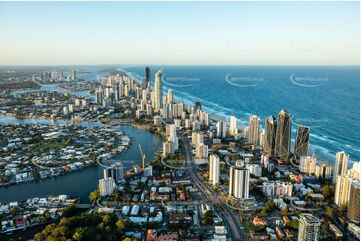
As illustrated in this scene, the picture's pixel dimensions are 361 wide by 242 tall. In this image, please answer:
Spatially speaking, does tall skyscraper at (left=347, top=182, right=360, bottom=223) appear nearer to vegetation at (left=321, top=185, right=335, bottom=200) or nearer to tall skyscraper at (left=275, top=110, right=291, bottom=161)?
vegetation at (left=321, top=185, right=335, bottom=200)

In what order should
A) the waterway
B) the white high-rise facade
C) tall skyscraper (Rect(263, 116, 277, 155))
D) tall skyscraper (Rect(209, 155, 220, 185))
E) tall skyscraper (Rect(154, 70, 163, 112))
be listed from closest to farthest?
1. the waterway
2. tall skyscraper (Rect(209, 155, 220, 185))
3. the white high-rise facade
4. tall skyscraper (Rect(263, 116, 277, 155))
5. tall skyscraper (Rect(154, 70, 163, 112))

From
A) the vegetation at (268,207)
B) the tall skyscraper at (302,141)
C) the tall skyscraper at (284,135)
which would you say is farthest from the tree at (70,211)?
the tall skyscraper at (302,141)

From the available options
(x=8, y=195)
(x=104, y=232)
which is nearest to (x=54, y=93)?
(x=8, y=195)

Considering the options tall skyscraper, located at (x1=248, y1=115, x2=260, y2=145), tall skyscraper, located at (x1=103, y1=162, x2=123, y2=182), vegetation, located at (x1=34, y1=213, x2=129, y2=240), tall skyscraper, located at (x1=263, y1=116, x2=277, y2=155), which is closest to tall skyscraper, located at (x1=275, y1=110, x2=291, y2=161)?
tall skyscraper, located at (x1=263, y1=116, x2=277, y2=155)

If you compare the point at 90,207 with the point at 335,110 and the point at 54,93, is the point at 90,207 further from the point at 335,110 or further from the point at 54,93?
the point at 54,93

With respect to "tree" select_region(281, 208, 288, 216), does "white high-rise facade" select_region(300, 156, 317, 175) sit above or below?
above

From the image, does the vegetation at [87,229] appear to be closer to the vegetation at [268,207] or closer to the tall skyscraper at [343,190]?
the vegetation at [268,207]
